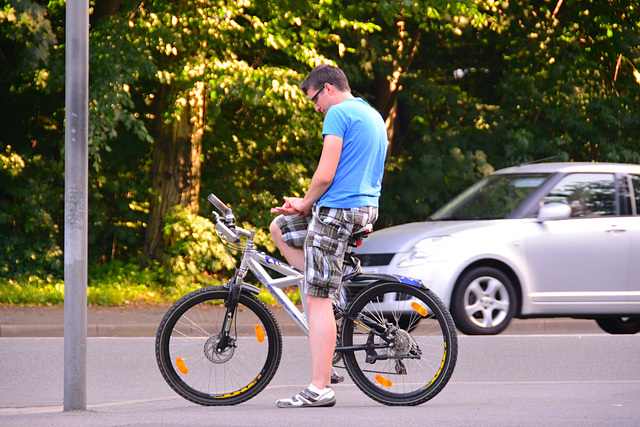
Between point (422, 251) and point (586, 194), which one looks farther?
point (586, 194)

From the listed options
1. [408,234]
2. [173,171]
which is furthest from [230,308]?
[173,171]

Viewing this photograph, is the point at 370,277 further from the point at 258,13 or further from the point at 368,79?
the point at 368,79

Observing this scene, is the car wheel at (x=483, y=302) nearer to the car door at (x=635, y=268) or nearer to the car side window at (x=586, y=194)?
the car side window at (x=586, y=194)

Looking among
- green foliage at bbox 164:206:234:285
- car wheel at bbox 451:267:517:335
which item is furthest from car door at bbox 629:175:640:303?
Answer: green foliage at bbox 164:206:234:285

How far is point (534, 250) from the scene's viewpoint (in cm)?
905

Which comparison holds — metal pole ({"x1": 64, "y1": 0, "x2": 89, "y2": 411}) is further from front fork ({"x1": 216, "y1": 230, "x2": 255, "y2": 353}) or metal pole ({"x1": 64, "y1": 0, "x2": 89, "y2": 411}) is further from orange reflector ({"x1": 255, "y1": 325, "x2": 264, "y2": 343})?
orange reflector ({"x1": 255, "y1": 325, "x2": 264, "y2": 343})

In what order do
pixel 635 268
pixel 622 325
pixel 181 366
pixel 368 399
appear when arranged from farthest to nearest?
pixel 622 325, pixel 635 268, pixel 368 399, pixel 181 366

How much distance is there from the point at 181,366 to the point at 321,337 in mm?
860

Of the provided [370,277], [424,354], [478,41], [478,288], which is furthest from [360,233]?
[478,41]

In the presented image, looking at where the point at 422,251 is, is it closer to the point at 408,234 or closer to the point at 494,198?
the point at 408,234

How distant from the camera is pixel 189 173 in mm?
15086

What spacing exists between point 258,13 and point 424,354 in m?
9.78

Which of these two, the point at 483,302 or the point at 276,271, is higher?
the point at 276,271

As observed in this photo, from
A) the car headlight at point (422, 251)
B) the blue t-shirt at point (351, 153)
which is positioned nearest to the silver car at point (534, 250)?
the car headlight at point (422, 251)
